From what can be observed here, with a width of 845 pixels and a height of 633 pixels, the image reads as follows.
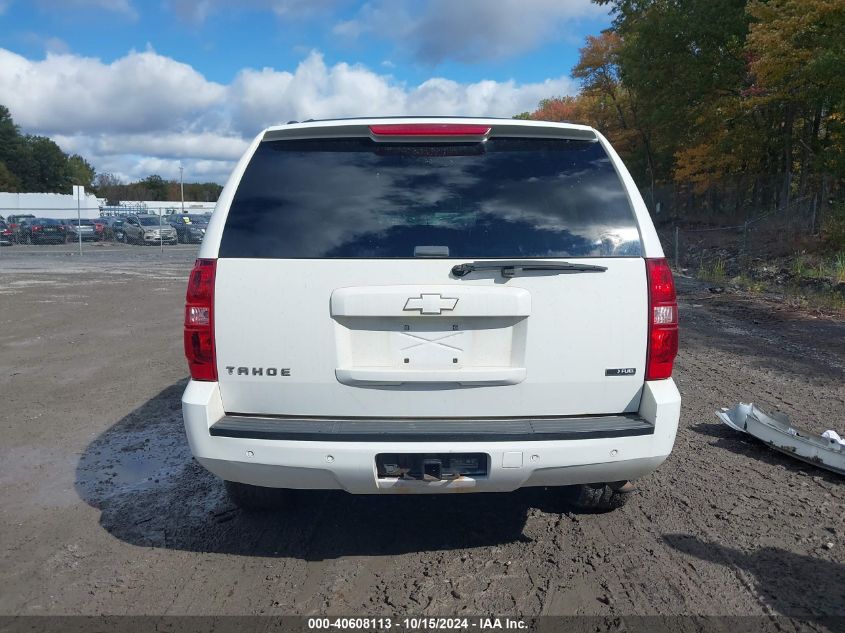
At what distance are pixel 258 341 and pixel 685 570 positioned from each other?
2333 mm

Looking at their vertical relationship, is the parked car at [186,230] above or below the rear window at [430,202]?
below

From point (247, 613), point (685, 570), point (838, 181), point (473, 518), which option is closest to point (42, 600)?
point (247, 613)

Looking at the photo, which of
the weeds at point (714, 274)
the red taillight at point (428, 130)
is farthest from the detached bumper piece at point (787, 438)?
the weeds at point (714, 274)

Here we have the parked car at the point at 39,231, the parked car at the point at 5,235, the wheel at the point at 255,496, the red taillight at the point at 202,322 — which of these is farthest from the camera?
the parked car at the point at 39,231

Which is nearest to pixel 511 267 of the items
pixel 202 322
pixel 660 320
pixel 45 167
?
pixel 660 320

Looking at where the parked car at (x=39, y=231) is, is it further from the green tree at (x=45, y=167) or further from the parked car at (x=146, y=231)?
the green tree at (x=45, y=167)

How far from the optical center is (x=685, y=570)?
3432 mm

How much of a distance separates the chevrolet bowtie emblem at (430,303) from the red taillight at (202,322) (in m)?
0.90

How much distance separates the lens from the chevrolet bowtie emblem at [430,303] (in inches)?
123

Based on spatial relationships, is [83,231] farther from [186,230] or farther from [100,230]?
[186,230]

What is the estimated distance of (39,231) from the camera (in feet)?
119

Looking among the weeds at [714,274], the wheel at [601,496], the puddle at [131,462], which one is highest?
the weeds at [714,274]

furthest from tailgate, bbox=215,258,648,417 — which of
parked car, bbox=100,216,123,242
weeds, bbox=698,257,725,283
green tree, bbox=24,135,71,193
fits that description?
green tree, bbox=24,135,71,193

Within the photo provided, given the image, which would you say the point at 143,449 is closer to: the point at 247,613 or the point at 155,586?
the point at 155,586
